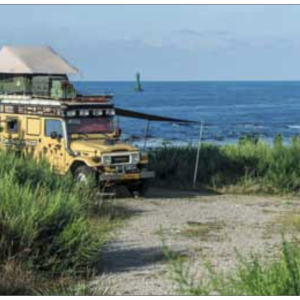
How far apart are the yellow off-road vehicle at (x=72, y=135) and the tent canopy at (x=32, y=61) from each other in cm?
764

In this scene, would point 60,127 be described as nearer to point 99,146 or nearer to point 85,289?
point 99,146

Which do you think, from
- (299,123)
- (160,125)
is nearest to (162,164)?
(160,125)

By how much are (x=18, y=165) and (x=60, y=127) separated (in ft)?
13.7

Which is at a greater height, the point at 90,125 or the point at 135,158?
the point at 90,125

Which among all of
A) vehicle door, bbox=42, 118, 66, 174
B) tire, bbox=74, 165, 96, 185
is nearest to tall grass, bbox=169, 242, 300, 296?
tire, bbox=74, 165, 96, 185

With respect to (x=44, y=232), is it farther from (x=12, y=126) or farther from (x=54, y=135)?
(x=12, y=126)

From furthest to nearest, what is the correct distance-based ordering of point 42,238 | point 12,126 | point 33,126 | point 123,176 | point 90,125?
point 12,126, point 33,126, point 90,125, point 123,176, point 42,238

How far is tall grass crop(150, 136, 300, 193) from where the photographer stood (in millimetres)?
20422

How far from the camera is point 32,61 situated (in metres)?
28.8

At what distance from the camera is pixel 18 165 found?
566 inches

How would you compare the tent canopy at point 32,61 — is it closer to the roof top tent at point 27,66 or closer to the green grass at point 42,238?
the roof top tent at point 27,66

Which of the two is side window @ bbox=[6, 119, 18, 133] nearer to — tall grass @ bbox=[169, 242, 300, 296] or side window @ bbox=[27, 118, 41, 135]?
side window @ bbox=[27, 118, 41, 135]

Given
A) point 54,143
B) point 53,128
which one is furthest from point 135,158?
point 53,128

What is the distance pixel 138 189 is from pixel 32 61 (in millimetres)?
11345
